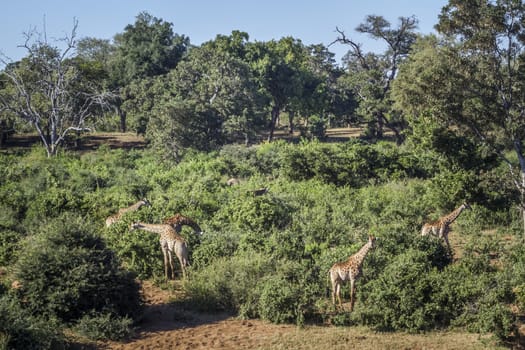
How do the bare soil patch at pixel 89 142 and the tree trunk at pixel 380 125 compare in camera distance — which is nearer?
the bare soil patch at pixel 89 142

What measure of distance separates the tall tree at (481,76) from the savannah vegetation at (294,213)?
47 mm

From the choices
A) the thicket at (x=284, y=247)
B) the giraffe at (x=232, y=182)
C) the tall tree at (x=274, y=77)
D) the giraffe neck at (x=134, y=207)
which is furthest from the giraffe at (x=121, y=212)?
the tall tree at (x=274, y=77)

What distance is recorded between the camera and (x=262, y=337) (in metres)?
9.77

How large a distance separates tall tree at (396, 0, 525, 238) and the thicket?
1.55 meters

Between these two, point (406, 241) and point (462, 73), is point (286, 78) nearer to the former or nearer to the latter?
point (462, 73)

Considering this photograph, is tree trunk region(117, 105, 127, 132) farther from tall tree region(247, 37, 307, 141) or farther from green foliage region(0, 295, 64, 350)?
green foliage region(0, 295, 64, 350)

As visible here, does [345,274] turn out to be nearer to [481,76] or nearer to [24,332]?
[24,332]

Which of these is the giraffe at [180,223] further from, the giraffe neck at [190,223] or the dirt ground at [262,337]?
the dirt ground at [262,337]

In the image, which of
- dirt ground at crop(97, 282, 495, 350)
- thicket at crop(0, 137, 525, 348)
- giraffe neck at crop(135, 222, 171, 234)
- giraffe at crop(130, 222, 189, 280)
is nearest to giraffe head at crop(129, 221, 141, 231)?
giraffe neck at crop(135, 222, 171, 234)

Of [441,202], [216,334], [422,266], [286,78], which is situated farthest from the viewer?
[286,78]

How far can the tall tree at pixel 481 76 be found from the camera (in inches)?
632

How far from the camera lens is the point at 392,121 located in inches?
1460

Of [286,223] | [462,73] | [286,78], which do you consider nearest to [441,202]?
[462,73]

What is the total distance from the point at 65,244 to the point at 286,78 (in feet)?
106
